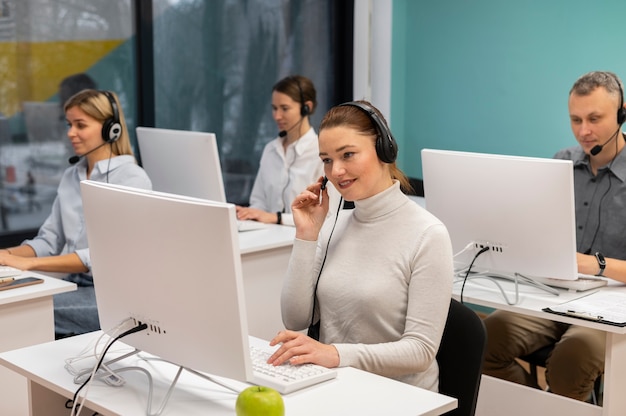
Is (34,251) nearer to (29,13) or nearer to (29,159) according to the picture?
(29,159)

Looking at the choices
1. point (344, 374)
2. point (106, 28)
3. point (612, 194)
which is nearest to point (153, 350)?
point (344, 374)

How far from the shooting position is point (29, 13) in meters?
3.52

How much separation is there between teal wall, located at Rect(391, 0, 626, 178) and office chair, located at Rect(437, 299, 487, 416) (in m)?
2.39

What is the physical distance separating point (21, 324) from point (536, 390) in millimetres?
1489

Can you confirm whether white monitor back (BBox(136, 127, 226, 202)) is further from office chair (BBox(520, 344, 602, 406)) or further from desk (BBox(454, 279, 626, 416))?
office chair (BBox(520, 344, 602, 406))

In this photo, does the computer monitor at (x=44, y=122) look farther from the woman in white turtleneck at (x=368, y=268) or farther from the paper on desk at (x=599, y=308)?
the paper on desk at (x=599, y=308)

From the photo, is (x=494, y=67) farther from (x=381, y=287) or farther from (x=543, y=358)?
(x=381, y=287)

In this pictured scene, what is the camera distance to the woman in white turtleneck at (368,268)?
1.70 metres

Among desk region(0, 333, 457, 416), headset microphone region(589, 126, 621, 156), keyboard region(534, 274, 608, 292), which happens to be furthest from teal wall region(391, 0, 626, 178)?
desk region(0, 333, 457, 416)

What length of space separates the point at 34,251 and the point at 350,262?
152cm

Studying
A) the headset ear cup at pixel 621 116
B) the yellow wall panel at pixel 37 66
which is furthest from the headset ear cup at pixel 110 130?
the headset ear cup at pixel 621 116

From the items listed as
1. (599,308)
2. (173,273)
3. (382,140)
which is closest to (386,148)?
(382,140)

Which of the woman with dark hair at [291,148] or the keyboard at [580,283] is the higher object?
the woman with dark hair at [291,148]

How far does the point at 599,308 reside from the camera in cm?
221
